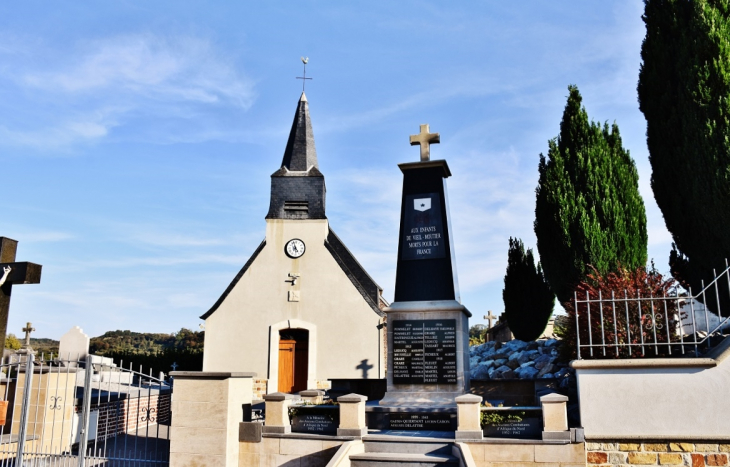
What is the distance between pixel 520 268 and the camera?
16000 millimetres

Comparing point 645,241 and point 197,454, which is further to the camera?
point 645,241

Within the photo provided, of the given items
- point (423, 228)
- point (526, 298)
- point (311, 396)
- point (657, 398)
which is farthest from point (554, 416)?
point (526, 298)

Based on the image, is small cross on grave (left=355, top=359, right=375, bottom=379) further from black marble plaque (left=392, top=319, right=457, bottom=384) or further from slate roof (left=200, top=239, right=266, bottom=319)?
black marble plaque (left=392, top=319, right=457, bottom=384)

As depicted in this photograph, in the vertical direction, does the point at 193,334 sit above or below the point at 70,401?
above

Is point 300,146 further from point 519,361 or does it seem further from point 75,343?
point 519,361

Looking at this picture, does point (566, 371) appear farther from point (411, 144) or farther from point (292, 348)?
point (292, 348)

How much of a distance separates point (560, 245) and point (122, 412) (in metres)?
10.1

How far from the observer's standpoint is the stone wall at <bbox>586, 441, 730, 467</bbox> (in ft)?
24.1

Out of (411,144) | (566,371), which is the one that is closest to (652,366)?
(566,371)

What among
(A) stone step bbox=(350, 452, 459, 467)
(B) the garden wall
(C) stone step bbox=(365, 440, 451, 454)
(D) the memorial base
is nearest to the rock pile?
(D) the memorial base

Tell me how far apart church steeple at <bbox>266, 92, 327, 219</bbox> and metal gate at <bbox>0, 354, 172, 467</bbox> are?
805 cm

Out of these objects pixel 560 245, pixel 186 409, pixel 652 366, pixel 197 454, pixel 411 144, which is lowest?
pixel 197 454

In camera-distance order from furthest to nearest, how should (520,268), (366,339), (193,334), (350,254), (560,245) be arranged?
(193,334) → (350,254) → (366,339) → (520,268) → (560,245)

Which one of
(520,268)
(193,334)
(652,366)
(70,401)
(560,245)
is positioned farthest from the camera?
(193,334)
